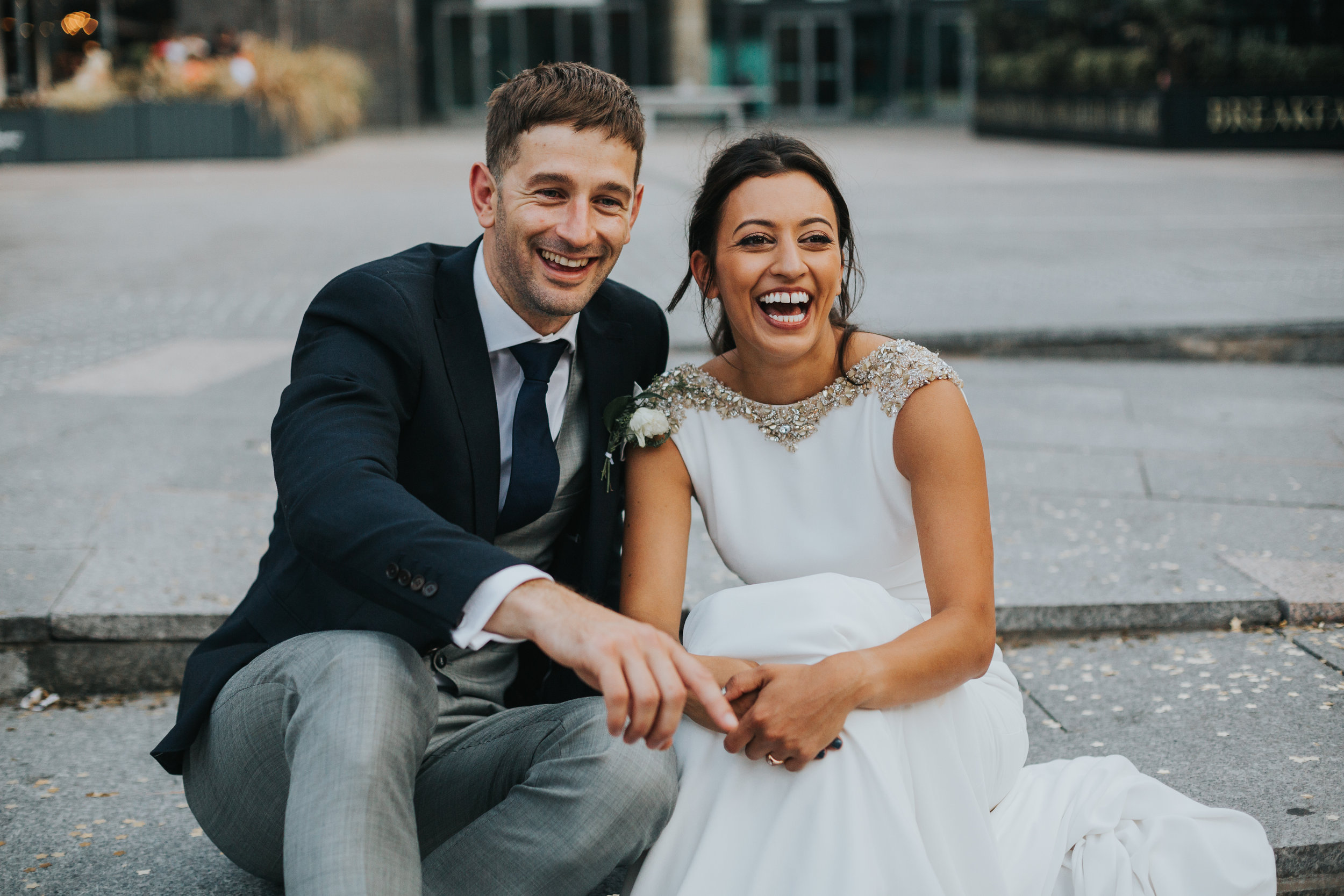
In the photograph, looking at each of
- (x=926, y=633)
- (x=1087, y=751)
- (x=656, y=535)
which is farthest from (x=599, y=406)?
(x=1087, y=751)

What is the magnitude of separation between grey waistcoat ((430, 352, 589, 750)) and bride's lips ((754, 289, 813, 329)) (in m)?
0.44

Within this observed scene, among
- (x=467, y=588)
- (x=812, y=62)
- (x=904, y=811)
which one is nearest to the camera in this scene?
(x=467, y=588)

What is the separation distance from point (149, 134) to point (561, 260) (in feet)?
69.1

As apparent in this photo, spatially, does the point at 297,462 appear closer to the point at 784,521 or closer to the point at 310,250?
the point at 784,521

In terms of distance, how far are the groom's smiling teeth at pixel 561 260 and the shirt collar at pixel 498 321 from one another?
13cm

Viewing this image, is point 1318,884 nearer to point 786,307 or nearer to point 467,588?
point 786,307

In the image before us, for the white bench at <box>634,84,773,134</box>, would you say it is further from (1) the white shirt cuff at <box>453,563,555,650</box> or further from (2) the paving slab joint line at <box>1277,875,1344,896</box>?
(1) the white shirt cuff at <box>453,563,555,650</box>

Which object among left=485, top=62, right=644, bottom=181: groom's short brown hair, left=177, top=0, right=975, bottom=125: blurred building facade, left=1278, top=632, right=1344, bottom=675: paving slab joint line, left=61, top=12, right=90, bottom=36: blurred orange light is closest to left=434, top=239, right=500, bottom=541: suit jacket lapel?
left=485, top=62, right=644, bottom=181: groom's short brown hair

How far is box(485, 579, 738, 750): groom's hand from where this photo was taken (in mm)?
1752

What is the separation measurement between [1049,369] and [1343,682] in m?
3.91

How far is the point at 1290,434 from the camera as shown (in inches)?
217

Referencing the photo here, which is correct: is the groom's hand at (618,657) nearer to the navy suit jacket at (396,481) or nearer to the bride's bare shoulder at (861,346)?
the navy suit jacket at (396,481)

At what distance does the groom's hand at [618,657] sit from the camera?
175 centimetres

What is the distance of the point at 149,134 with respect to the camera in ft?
68.1
